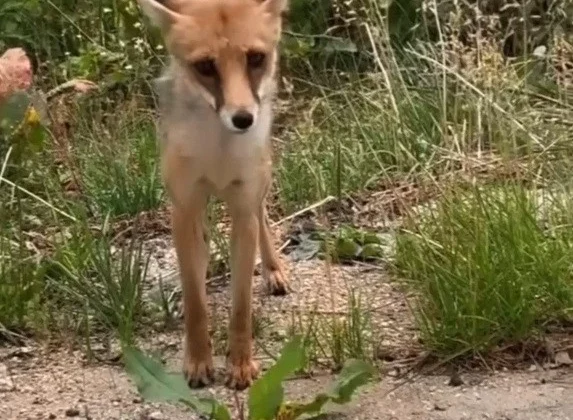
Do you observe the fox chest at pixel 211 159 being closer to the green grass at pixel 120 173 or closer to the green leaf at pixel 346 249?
the green leaf at pixel 346 249

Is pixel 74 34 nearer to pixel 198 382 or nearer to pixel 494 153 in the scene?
pixel 494 153

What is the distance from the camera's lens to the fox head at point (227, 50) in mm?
3246

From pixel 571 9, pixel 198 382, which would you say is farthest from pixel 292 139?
pixel 198 382

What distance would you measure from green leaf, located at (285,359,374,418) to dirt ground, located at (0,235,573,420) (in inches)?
3.3

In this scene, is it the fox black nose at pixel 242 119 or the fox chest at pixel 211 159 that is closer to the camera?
the fox black nose at pixel 242 119

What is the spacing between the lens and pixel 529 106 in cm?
529

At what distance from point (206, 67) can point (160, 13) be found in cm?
27

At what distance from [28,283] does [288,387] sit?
100cm

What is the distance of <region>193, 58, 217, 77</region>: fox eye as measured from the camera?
130 inches

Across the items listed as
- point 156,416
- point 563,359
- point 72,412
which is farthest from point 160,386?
point 563,359

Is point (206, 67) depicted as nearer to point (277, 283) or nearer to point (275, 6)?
point (275, 6)

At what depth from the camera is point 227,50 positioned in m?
3.29

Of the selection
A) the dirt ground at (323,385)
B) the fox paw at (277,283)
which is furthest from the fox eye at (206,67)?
the fox paw at (277,283)

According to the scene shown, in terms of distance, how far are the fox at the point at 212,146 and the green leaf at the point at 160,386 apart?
0.42 m
